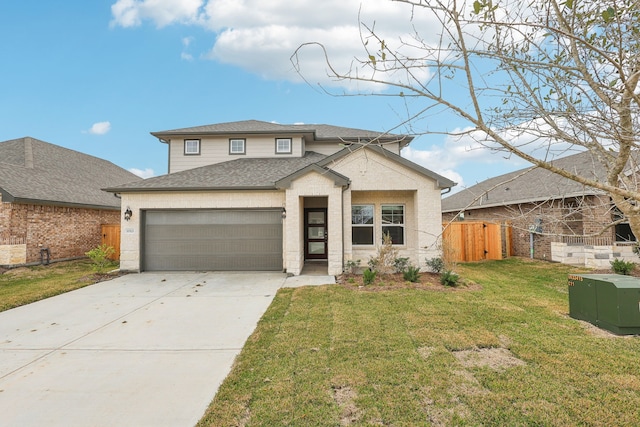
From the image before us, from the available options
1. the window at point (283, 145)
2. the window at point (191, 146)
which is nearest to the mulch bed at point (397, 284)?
the window at point (283, 145)

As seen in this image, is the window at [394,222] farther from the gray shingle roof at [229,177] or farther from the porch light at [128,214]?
the porch light at [128,214]

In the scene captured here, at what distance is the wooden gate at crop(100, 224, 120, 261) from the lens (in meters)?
14.7

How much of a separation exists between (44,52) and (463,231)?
21366 millimetres

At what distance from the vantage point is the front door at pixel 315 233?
41.8ft

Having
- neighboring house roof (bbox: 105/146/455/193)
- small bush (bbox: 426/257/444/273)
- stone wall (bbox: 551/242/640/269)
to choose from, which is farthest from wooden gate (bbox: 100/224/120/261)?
stone wall (bbox: 551/242/640/269)

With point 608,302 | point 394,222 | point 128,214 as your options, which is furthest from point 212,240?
point 608,302

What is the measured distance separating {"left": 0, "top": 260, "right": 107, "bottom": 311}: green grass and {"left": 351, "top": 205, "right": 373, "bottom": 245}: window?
8.81 meters

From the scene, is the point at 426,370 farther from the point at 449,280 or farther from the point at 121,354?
the point at 449,280

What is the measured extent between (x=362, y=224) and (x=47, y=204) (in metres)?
13.0

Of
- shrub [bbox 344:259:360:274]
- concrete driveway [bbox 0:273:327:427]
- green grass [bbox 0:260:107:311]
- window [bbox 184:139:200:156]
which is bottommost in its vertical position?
concrete driveway [bbox 0:273:327:427]

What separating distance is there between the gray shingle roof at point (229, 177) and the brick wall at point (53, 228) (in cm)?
418

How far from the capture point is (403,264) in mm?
10172

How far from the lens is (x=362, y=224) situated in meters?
11.1

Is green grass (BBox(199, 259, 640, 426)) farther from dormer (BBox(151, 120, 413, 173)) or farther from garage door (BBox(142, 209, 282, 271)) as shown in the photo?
dormer (BBox(151, 120, 413, 173))
